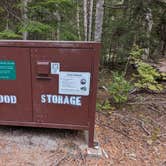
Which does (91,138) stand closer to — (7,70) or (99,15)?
(7,70)

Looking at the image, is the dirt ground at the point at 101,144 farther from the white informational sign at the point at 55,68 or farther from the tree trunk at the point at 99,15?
the tree trunk at the point at 99,15

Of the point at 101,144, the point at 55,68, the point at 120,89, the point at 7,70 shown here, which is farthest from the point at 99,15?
the point at 101,144

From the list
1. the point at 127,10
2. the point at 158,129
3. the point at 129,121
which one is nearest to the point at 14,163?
the point at 129,121

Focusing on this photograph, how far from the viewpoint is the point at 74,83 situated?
2.75 m

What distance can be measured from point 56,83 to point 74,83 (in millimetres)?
219

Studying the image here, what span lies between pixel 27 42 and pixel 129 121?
2.11 metres

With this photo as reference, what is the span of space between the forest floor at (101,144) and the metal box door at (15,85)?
34cm

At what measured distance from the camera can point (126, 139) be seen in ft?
10.7

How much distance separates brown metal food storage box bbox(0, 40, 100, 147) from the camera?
105 inches

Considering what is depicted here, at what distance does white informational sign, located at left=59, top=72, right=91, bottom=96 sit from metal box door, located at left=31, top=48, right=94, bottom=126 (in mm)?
27

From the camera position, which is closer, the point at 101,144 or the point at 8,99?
the point at 8,99

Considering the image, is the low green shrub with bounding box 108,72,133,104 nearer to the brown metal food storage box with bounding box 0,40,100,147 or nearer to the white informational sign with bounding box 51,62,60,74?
the brown metal food storage box with bounding box 0,40,100,147

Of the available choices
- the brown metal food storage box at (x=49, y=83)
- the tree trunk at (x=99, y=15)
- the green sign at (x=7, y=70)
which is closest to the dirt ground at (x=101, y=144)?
the brown metal food storage box at (x=49, y=83)

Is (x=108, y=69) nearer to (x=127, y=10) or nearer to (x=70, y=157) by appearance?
(x=127, y=10)
